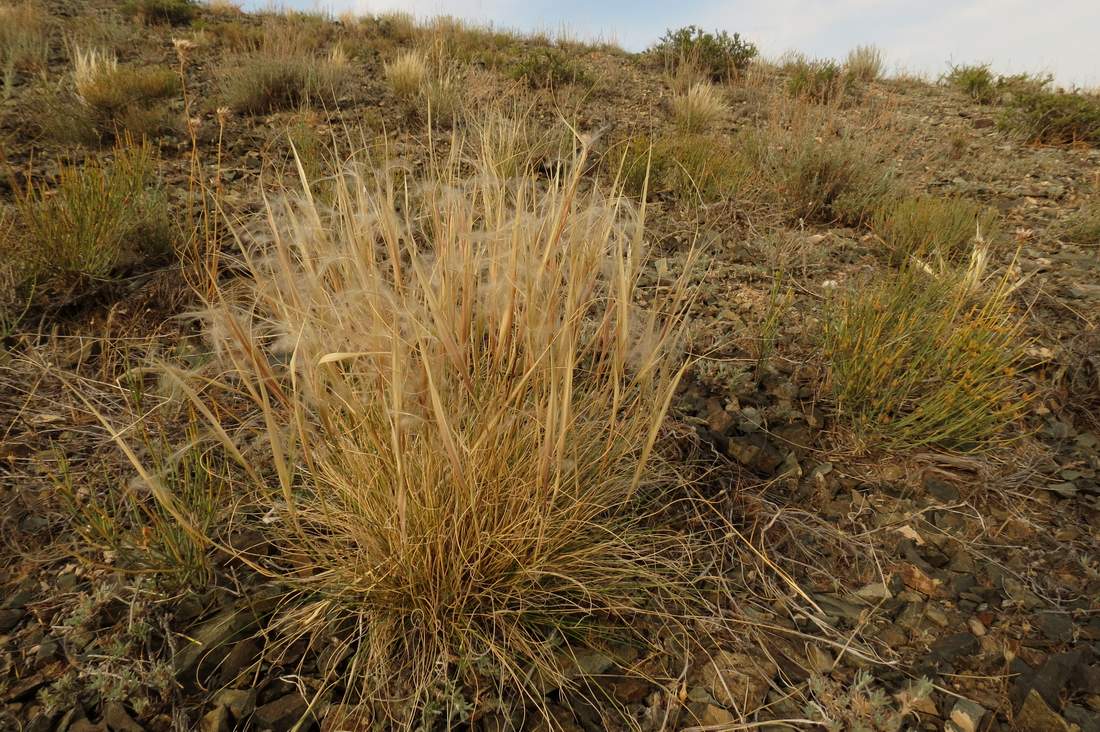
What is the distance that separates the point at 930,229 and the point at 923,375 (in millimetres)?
1660

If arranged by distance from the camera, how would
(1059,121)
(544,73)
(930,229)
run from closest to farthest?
(930,229) < (1059,121) < (544,73)

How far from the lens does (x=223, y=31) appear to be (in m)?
7.50

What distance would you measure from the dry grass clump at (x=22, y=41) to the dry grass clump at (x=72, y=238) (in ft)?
10.9

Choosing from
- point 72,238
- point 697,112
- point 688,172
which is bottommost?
point 72,238

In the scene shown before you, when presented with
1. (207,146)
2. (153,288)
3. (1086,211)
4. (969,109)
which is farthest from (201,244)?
(969,109)

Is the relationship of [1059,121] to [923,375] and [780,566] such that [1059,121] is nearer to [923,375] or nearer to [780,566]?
[923,375]

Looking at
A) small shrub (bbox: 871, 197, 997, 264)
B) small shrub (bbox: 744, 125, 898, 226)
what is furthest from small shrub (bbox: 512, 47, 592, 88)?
small shrub (bbox: 871, 197, 997, 264)

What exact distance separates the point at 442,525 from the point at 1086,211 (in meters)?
4.92

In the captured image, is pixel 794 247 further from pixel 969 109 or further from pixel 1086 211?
pixel 969 109

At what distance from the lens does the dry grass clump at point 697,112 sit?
17.9 ft

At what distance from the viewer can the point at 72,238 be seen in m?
2.46

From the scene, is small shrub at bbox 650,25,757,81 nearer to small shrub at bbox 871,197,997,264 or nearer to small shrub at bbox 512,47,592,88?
small shrub at bbox 512,47,592,88

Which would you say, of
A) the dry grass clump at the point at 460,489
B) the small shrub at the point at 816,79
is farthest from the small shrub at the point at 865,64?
the dry grass clump at the point at 460,489

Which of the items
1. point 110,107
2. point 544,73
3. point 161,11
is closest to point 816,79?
point 544,73
